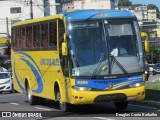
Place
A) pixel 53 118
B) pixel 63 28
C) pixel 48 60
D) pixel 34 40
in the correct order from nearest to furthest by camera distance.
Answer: pixel 53 118, pixel 63 28, pixel 48 60, pixel 34 40

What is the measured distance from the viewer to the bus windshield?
50.5 ft

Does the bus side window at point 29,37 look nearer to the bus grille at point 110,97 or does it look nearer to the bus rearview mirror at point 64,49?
the bus rearview mirror at point 64,49

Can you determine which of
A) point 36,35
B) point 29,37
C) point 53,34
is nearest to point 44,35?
point 36,35

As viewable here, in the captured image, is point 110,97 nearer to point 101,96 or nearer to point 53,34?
point 101,96

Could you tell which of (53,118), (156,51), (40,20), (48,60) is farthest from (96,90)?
(156,51)

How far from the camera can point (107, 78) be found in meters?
15.4

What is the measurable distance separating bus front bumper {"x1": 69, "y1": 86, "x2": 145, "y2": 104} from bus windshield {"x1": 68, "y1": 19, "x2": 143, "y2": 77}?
55 cm

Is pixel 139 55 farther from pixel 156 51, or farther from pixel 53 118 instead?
pixel 156 51

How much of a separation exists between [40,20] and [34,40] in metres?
0.93

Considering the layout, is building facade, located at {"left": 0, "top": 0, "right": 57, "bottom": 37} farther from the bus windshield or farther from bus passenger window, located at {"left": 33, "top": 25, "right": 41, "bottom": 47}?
the bus windshield

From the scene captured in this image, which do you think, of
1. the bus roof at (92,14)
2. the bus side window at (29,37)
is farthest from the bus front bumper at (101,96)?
the bus side window at (29,37)

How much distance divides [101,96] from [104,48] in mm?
1451

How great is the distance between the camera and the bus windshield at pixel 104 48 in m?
15.4

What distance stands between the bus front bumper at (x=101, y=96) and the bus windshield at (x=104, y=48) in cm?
55
